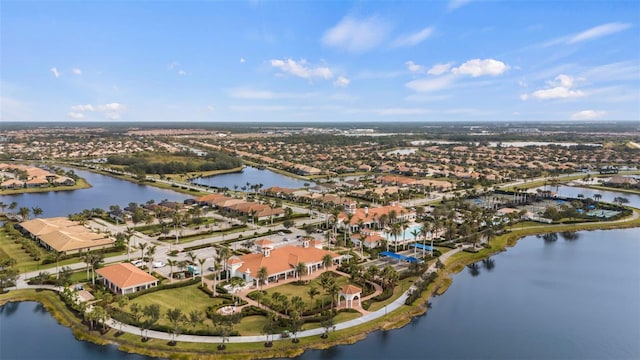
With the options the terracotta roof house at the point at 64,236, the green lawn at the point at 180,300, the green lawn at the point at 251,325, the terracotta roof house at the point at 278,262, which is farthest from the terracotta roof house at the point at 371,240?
the terracotta roof house at the point at 64,236

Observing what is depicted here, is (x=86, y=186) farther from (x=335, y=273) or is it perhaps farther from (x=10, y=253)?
(x=335, y=273)

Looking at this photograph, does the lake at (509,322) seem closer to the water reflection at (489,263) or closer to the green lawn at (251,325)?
the water reflection at (489,263)

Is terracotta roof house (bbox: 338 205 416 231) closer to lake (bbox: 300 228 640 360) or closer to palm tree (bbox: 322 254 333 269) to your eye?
palm tree (bbox: 322 254 333 269)

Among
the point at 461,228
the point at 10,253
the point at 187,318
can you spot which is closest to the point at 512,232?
the point at 461,228

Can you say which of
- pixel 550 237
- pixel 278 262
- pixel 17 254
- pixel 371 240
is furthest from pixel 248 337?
pixel 550 237

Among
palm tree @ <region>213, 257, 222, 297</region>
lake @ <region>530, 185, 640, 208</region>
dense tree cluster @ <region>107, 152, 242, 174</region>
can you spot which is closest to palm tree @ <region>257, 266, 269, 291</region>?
palm tree @ <region>213, 257, 222, 297</region>

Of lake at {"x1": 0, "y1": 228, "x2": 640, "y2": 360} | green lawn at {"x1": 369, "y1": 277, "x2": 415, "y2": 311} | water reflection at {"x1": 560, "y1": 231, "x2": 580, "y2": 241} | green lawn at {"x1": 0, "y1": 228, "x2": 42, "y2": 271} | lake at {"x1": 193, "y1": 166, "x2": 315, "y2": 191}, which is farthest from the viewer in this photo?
lake at {"x1": 193, "y1": 166, "x2": 315, "y2": 191}
